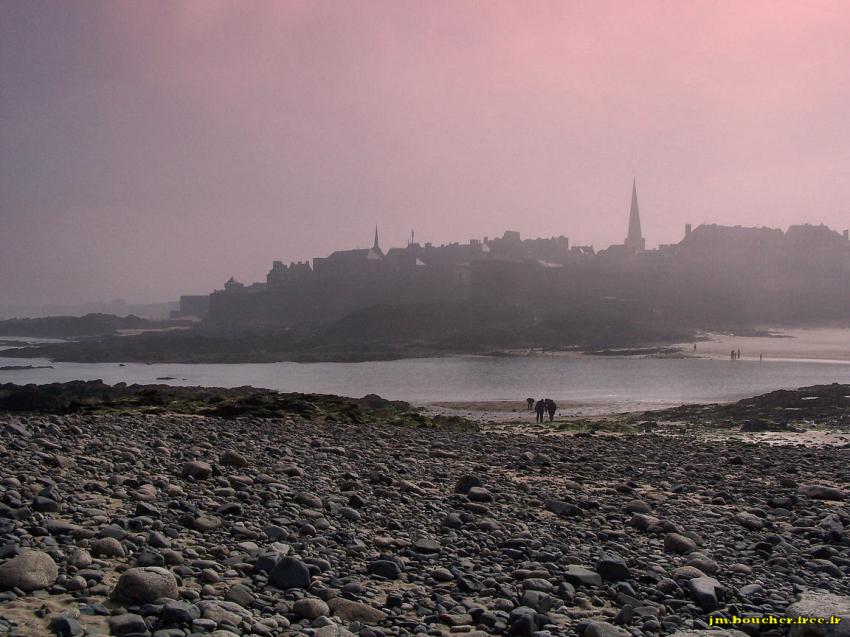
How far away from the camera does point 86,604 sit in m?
5.18

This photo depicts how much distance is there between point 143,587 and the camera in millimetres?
5355

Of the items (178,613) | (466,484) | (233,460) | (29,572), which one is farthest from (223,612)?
(233,460)

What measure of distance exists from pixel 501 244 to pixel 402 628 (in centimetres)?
14585

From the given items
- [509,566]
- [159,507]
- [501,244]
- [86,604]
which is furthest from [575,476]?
[501,244]

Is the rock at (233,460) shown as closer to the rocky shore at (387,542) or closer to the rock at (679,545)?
the rocky shore at (387,542)

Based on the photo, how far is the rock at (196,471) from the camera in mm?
9680

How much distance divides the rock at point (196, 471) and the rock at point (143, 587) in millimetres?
4140

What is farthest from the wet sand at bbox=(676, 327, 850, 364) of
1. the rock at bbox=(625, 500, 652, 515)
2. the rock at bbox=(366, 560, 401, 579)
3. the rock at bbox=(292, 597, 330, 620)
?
the rock at bbox=(292, 597, 330, 620)

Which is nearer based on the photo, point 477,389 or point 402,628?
point 402,628

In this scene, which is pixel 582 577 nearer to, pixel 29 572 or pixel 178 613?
pixel 178 613

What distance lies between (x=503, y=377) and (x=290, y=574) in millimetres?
51691

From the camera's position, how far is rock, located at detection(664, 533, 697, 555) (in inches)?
321

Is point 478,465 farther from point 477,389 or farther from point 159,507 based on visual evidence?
point 477,389

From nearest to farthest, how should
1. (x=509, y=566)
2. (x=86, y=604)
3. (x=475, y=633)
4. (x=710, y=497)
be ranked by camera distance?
(x=86, y=604) → (x=475, y=633) → (x=509, y=566) → (x=710, y=497)
